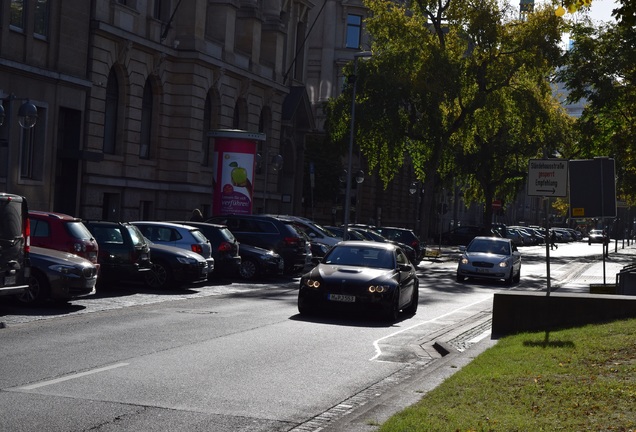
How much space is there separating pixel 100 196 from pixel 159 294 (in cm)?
1632

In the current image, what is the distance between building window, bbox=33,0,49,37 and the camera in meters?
35.6

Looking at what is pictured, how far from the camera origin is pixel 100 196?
4044 cm

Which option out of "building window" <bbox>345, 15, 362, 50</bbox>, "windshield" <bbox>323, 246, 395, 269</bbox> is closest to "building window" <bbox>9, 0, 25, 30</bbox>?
"windshield" <bbox>323, 246, 395, 269</bbox>

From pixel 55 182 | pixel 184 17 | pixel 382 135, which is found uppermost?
pixel 184 17

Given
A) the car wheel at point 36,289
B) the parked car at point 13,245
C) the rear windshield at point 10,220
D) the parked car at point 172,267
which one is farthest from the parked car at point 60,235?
the parked car at point 172,267

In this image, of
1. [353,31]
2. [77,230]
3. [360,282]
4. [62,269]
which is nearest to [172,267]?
[77,230]

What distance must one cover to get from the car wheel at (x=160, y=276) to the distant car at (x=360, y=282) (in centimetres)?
529

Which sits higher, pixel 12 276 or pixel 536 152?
pixel 536 152

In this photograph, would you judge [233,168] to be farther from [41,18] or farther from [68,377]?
[68,377]

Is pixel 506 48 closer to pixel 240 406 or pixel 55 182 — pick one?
pixel 55 182

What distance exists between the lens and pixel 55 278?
62.5 ft

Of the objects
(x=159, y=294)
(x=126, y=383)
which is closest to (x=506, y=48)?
(x=159, y=294)

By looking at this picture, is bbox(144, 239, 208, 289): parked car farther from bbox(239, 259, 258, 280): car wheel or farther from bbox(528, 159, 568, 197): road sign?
bbox(528, 159, 568, 197): road sign

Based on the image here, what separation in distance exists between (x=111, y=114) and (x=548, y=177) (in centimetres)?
2673
